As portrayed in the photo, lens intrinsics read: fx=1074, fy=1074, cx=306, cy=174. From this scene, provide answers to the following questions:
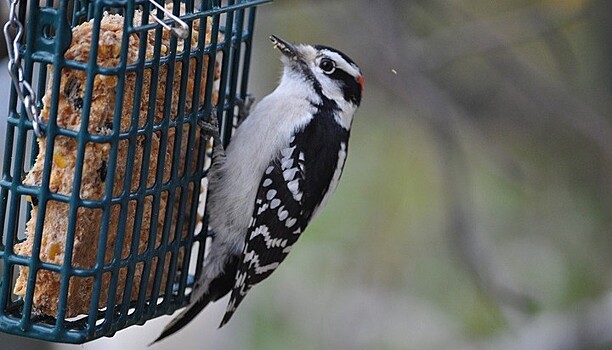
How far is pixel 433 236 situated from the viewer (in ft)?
25.9

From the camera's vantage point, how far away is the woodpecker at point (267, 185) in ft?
12.5

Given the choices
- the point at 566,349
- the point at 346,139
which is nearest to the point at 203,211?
the point at 346,139

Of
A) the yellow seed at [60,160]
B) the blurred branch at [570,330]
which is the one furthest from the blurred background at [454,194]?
the yellow seed at [60,160]

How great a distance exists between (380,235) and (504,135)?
159 cm

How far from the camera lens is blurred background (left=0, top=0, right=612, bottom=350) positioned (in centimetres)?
543

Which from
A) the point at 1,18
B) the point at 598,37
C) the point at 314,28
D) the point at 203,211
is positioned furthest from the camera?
the point at 314,28

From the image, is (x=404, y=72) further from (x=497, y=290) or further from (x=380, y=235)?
(x=380, y=235)

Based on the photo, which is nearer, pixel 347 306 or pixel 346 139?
pixel 346 139

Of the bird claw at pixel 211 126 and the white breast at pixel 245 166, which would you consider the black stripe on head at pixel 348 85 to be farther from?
the bird claw at pixel 211 126

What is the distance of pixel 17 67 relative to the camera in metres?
2.89

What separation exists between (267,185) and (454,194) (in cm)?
169

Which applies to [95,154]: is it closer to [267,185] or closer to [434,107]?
[267,185]

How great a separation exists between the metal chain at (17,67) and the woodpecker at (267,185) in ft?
3.18

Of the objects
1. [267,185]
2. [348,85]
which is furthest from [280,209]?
[348,85]
